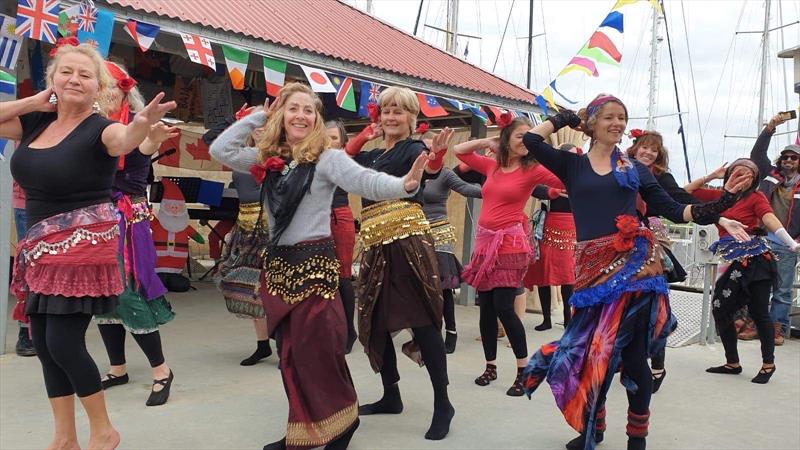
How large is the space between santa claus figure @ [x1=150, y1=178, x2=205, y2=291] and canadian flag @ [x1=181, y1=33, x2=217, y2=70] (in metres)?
3.14

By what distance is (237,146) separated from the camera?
312cm

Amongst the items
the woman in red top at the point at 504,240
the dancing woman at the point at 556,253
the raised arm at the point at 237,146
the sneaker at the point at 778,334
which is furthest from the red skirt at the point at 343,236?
the sneaker at the point at 778,334

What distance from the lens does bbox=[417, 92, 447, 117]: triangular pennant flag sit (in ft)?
22.3

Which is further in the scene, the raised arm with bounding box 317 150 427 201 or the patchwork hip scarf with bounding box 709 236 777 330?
the patchwork hip scarf with bounding box 709 236 777 330

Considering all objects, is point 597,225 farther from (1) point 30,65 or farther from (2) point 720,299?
(1) point 30,65

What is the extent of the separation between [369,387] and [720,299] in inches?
116

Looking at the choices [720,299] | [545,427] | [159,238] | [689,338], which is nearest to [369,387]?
[545,427]

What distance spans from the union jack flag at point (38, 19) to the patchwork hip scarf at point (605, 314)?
3496 millimetres

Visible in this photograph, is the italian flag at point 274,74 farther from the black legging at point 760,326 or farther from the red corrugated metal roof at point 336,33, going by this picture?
the black legging at point 760,326

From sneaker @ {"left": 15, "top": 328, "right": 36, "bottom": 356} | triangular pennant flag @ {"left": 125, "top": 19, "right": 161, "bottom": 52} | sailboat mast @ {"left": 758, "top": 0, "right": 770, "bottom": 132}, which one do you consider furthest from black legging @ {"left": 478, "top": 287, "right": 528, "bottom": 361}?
sailboat mast @ {"left": 758, "top": 0, "right": 770, "bottom": 132}

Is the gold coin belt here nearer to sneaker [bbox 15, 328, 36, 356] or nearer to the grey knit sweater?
the grey knit sweater

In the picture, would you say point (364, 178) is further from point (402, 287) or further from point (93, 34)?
point (93, 34)

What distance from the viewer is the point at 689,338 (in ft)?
21.0

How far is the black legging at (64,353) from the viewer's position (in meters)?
2.73
